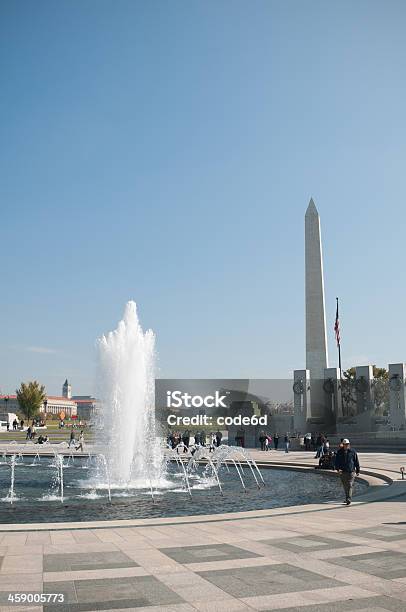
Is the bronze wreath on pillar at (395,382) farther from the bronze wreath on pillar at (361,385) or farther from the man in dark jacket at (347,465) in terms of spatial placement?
the man in dark jacket at (347,465)

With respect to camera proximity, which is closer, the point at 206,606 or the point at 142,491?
the point at 206,606

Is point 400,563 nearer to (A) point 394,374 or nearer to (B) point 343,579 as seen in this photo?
(B) point 343,579

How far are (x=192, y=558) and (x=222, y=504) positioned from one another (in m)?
7.88

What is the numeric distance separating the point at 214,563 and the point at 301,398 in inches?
1728

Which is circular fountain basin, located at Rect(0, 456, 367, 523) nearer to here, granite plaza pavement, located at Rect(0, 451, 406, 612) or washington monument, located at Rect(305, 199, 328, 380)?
granite plaza pavement, located at Rect(0, 451, 406, 612)

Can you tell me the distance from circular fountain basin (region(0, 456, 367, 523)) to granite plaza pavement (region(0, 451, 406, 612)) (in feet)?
9.54

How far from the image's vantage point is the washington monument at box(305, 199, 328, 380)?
5025 cm

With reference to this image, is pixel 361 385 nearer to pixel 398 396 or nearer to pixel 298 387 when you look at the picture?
pixel 398 396

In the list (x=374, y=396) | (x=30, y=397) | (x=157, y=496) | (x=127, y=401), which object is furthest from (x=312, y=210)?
(x=30, y=397)

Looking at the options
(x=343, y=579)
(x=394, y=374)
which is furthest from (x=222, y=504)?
(x=394, y=374)

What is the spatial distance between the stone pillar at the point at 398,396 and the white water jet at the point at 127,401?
86.0 feet

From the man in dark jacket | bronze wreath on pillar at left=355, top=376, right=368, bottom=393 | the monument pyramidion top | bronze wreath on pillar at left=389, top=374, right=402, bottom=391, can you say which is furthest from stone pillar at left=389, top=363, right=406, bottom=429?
the man in dark jacket

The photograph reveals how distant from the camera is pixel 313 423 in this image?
170 ft

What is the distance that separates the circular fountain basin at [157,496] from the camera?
14.7 meters
